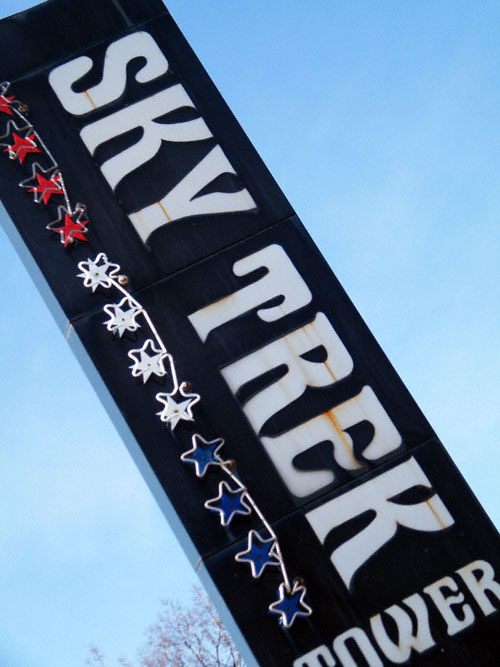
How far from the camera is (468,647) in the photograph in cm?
529

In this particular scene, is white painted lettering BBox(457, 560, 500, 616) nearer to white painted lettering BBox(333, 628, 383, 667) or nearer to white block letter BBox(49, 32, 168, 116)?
white painted lettering BBox(333, 628, 383, 667)

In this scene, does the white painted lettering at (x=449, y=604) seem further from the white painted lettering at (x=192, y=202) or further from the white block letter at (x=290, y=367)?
the white painted lettering at (x=192, y=202)

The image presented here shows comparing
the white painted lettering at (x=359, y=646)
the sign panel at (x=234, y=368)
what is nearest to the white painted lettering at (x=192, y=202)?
the sign panel at (x=234, y=368)

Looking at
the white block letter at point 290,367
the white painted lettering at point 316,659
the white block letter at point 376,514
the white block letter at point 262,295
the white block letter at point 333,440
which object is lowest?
the white painted lettering at point 316,659

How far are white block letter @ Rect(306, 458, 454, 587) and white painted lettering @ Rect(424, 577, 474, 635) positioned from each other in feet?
1.15

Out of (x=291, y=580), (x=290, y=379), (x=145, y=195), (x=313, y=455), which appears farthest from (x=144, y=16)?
(x=291, y=580)

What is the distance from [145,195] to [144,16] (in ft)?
6.36

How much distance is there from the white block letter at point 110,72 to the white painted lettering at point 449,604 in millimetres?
4567

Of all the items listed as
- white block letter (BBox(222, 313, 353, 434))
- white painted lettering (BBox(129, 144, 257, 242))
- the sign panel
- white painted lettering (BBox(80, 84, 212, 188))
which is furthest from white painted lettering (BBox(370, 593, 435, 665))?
white painted lettering (BBox(80, 84, 212, 188))

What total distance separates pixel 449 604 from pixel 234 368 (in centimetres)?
205

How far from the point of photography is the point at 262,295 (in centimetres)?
644

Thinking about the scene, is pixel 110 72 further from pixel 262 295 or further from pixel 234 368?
pixel 234 368

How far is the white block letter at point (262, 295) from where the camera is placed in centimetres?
636

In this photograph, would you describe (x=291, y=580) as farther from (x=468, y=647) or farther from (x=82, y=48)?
(x=82, y=48)
